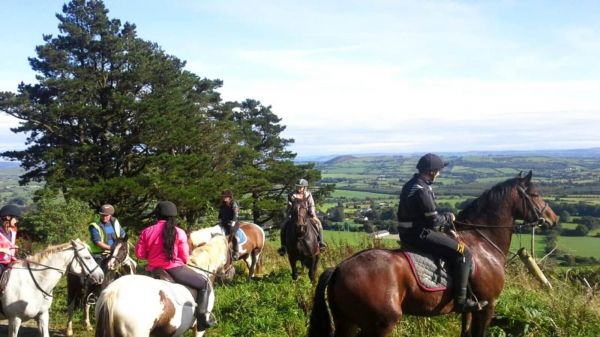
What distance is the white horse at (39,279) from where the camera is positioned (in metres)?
7.01

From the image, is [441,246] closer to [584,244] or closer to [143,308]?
[143,308]

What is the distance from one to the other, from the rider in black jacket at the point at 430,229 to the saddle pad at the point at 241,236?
691 centimetres

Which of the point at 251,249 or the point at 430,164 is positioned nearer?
the point at 430,164

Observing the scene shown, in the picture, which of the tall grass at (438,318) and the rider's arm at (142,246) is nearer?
the rider's arm at (142,246)

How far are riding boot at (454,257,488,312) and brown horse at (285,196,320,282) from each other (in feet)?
16.0

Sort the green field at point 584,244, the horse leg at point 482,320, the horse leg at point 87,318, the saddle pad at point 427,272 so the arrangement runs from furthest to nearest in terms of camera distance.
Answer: the green field at point 584,244 → the horse leg at point 87,318 → the horse leg at point 482,320 → the saddle pad at point 427,272

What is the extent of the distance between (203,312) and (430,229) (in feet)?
9.56

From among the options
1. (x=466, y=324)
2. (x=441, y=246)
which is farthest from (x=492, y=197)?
(x=466, y=324)

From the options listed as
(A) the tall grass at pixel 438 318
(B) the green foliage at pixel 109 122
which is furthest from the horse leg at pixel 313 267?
(B) the green foliage at pixel 109 122

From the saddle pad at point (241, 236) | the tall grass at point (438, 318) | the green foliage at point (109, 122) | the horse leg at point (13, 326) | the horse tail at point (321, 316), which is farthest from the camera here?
the green foliage at point (109, 122)

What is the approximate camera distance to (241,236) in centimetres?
1255

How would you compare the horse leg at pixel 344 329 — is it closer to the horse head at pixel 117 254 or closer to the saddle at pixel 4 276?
the horse head at pixel 117 254

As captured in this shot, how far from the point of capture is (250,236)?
43.2ft

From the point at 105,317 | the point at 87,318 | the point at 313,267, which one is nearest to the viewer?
the point at 105,317
